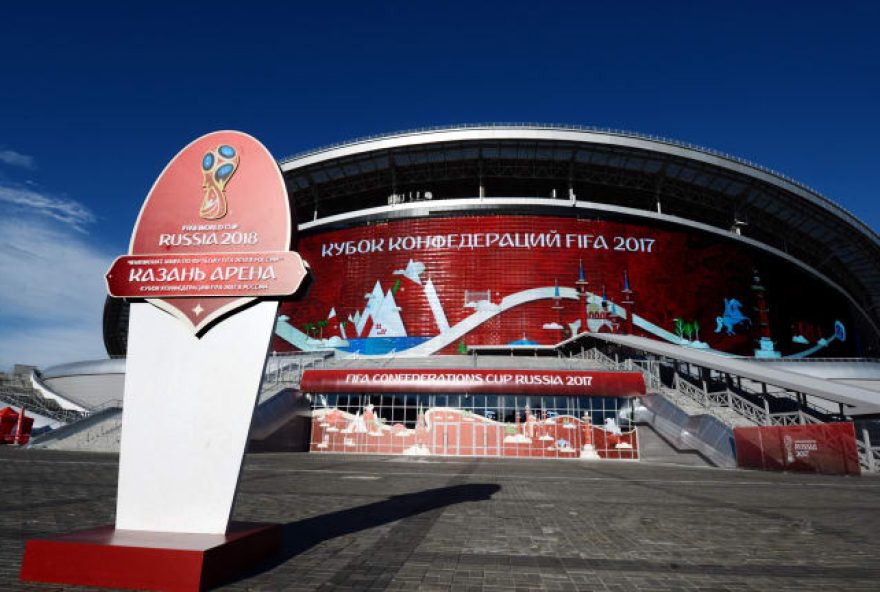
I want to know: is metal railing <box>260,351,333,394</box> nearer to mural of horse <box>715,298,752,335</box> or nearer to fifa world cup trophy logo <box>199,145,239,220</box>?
fifa world cup trophy logo <box>199,145,239,220</box>

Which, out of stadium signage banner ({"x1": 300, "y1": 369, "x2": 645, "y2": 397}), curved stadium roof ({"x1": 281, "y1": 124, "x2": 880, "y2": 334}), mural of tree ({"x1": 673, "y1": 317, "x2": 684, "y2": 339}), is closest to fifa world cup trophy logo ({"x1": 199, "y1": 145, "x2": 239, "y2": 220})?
stadium signage banner ({"x1": 300, "y1": 369, "x2": 645, "y2": 397})

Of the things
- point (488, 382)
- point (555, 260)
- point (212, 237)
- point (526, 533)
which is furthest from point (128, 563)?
point (555, 260)

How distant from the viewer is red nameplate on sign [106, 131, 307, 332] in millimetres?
5297

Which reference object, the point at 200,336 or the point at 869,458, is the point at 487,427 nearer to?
the point at 869,458

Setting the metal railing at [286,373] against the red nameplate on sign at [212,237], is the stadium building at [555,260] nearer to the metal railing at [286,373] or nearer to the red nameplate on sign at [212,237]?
the metal railing at [286,373]

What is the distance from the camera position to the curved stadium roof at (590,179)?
140ft

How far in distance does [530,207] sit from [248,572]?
4048 cm

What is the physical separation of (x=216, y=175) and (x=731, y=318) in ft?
150

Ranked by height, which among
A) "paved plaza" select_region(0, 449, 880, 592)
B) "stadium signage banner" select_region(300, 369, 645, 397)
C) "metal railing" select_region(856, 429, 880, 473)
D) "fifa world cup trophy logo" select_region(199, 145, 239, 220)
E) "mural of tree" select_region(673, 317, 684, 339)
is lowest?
"metal railing" select_region(856, 429, 880, 473)

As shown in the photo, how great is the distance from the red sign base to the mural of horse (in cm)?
4514

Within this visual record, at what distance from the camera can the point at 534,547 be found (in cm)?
561

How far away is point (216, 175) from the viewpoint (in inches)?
231

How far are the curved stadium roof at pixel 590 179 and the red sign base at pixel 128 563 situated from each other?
4080 centimetres

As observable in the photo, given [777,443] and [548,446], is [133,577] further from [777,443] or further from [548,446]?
[548,446]
